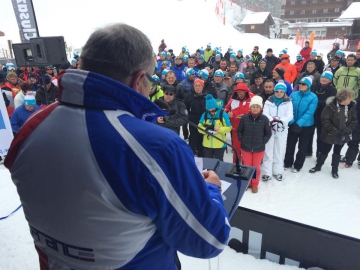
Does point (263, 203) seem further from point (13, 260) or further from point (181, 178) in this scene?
point (181, 178)

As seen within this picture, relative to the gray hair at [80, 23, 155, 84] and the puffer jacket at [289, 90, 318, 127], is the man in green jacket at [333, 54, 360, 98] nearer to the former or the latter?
the puffer jacket at [289, 90, 318, 127]

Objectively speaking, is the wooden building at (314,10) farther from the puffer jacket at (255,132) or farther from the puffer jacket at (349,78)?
the puffer jacket at (255,132)

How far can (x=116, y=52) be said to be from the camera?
32.6 inches

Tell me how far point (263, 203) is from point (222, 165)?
272 centimetres

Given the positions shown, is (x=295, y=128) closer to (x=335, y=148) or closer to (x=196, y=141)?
(x=335, y=148)

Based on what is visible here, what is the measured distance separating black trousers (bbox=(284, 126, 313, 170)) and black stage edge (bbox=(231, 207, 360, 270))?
2856 millimetres

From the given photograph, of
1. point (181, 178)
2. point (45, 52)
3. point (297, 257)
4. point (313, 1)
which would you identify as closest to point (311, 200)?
point (297, 257)

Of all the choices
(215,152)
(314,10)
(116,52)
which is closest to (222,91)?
(215,152)

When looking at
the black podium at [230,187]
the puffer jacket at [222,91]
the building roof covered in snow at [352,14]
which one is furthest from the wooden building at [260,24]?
the black podium at [230,187]

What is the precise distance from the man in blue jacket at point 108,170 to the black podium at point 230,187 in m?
0.44

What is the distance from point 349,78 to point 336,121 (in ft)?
8.09

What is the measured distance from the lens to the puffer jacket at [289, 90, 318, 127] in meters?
4.78

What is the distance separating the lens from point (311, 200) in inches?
166

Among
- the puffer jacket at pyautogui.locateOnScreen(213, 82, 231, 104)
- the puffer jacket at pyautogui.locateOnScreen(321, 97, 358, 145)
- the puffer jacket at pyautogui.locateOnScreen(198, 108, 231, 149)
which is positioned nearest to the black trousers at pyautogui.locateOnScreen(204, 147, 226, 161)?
the puffer jacket at pyautogui.locateOnScreen(198, 108, 231, 149)
